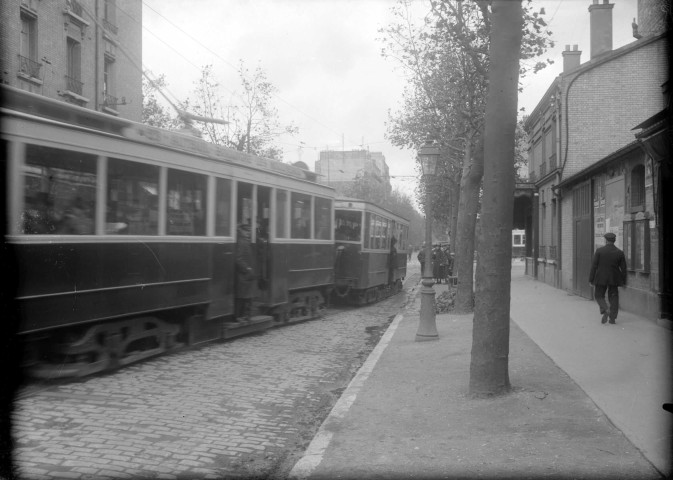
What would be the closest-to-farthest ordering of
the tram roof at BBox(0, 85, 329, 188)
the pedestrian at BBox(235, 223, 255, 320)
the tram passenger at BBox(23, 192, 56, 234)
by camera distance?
1. the tram passenger at BBox(23, 192, 56, 234)
2. the tram roof at BBox(0, 85, 329, 188)
3. the pedestrian at BBox(235, 223, 255, 320)

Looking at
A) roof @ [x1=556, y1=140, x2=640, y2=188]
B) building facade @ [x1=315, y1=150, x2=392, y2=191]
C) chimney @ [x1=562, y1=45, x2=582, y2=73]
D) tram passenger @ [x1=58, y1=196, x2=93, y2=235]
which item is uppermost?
building facade @ [x1=315, y1=150, x2=392, y2=191]

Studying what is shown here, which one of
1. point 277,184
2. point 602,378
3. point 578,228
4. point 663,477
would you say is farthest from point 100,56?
point 663,477

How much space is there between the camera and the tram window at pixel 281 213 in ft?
40.7

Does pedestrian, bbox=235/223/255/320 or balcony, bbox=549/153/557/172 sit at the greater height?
balcony, bbox=549/153/557/172

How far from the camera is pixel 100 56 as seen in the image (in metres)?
22.2

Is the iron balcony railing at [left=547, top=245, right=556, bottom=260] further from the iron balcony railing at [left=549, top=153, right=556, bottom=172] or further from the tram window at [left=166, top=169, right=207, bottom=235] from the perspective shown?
the tram window at [left=166, top=169, right=207, bottom=235]

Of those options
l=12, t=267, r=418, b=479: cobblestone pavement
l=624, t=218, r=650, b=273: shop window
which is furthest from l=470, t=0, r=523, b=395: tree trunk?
l=624, t=218, r=650, b=273: shop window

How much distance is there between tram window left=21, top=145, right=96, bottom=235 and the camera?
6.67 metres

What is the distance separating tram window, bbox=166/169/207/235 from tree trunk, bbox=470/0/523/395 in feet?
15.4

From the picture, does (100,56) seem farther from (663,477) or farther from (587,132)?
(663,477)

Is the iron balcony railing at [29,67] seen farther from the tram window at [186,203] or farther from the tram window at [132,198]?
the tram window at [132,198]

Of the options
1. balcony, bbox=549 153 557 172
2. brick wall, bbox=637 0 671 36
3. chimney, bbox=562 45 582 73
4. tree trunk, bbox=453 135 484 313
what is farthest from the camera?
chimney, bbox=562 45 582 73

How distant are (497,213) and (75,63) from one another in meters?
18.9

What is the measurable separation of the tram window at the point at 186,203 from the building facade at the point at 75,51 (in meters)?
6.77
